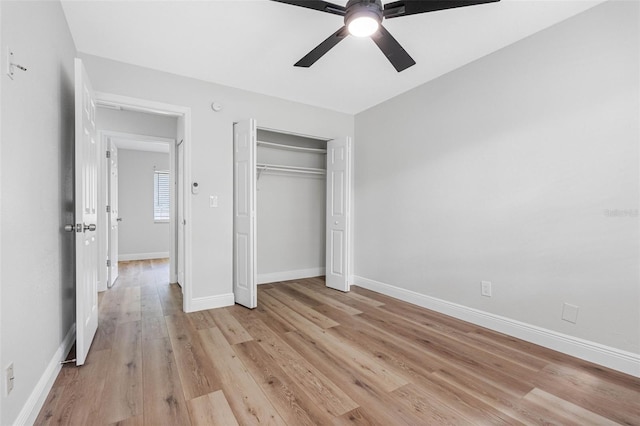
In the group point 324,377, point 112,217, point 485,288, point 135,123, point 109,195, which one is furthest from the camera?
point 112,217

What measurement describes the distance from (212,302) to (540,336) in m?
3.05

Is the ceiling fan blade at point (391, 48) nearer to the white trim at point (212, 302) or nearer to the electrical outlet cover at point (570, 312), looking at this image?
the electrical outlet cover at point (570, 312)

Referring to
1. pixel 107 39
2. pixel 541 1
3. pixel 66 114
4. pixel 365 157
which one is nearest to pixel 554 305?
pixel 541 1

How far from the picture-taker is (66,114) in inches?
88.3

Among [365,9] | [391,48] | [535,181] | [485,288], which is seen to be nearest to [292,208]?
[485,288]

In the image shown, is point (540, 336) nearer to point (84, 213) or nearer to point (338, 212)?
point (338, 212)

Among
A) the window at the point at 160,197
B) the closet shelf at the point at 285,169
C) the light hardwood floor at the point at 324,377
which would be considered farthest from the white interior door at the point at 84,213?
the window at the point at 160,197

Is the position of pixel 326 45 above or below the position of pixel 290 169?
above

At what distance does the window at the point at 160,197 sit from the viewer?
6.87 m

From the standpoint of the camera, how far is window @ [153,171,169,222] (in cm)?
687

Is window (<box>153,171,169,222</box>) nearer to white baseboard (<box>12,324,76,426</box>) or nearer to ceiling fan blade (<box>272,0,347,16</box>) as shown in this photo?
white baseboard (<box>12,324,76,426</box>)

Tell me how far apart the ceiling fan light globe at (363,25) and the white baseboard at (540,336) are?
256 cm

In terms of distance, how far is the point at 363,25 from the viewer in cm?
176

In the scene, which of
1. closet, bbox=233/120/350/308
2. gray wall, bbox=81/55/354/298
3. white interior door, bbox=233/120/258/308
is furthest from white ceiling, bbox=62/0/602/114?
closet, bbox=233/120/350/308
